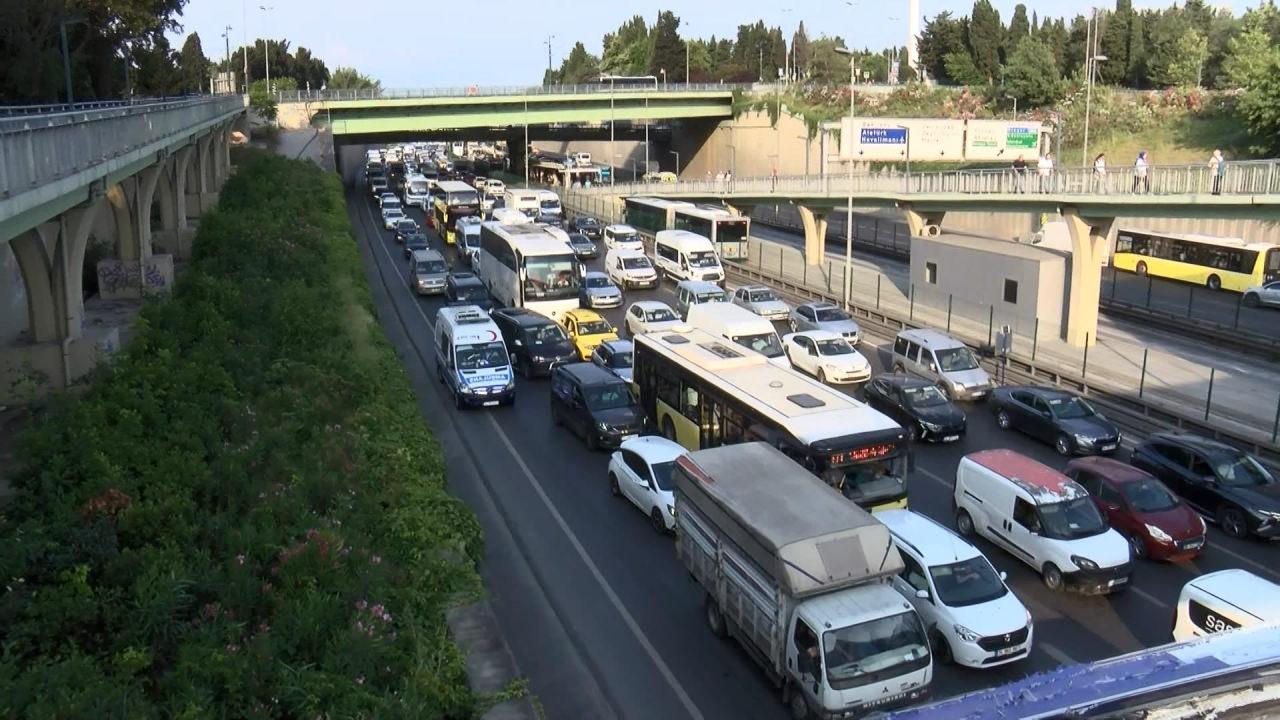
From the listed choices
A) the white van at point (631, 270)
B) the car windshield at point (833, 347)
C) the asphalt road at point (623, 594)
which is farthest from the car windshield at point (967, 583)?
the white van at point (631, 270)

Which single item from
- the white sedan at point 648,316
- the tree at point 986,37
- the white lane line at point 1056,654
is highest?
the tree at point 986,37

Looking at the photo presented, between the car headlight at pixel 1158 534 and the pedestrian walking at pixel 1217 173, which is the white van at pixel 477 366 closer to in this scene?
the car headlight at pixel 1158 534

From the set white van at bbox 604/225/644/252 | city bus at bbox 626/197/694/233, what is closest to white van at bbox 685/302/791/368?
white van at bbox 604/225/644/252

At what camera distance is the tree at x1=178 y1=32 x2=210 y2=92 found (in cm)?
7920

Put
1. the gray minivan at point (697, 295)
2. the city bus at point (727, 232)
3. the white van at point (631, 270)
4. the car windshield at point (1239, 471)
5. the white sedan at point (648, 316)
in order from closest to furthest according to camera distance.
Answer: the car windshield at point (1239, 471) → the white sedan at point (648, 316) → the gray minivan at point (697, 295) → the white van at point (631, 270) → the city bus at point (727, 232)

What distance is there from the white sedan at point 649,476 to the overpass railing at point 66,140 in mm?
10628

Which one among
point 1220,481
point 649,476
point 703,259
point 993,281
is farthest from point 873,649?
point 703,259

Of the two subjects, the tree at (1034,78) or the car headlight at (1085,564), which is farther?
the tree at (1034,78)

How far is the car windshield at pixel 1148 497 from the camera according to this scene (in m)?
17.3

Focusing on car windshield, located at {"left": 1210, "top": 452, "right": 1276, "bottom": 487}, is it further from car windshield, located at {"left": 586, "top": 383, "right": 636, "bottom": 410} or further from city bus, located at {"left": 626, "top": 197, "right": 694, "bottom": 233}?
city bus, located at {"left": 626, "top": 197, "right": 694, "bottom": 233}

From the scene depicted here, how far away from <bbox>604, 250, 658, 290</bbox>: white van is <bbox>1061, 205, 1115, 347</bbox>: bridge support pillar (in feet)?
54.4

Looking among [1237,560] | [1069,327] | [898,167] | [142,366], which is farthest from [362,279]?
[898,167]

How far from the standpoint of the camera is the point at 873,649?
11.8m

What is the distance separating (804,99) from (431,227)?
3716 cm
